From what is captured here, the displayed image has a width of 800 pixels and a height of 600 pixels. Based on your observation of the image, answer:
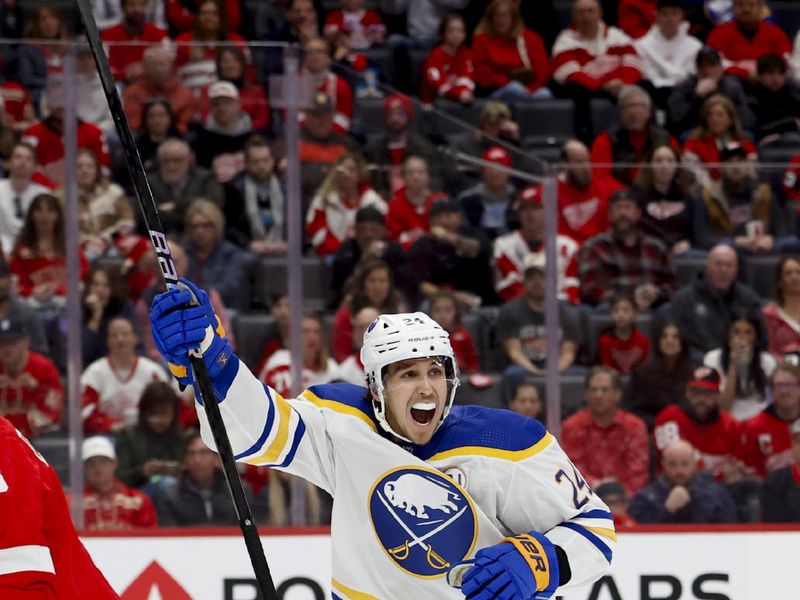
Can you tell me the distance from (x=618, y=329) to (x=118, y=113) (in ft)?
8.99

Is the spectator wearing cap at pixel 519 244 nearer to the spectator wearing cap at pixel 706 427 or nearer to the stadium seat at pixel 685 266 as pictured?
the stadium seat at pixel 685 266

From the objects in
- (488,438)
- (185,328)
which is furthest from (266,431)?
(488,438)

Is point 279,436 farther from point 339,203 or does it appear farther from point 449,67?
point 449,67

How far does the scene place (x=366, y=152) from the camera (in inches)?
214

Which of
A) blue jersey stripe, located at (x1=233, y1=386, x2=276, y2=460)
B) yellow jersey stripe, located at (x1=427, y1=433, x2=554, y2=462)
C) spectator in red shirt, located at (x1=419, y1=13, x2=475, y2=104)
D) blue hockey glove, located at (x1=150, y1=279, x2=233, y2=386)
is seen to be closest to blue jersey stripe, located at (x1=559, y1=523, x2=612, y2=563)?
yellow jersey stripe, located at (x1=427, y1=433, x2=554, y2=462)

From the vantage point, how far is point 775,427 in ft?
17.9

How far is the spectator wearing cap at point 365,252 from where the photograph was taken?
5391 millimetres

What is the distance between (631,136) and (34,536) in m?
4.78

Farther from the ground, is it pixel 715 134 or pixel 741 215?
pixel 715 134

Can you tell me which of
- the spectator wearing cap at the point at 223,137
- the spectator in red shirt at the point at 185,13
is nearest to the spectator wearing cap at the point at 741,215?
the spectator wearing cap at the point at 223,137

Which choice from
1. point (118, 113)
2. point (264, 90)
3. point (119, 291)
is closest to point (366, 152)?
point (264, 90)

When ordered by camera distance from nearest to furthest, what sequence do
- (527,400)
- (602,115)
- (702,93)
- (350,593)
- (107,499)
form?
(350,593), (107,499), (527,400), (602,115), (702,93)

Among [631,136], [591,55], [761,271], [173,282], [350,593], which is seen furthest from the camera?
[591,55]

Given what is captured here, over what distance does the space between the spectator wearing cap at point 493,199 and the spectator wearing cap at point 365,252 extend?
0.28 metres
